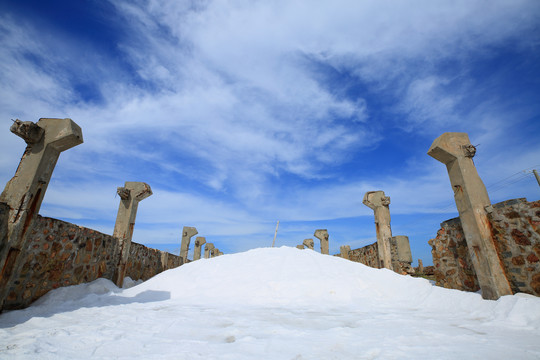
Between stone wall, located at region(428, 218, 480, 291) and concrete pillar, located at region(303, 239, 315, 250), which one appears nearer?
stone wall, located at region(428, 218, 480, 291)

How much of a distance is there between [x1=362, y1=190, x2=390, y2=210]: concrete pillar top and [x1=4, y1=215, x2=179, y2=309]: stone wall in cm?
881

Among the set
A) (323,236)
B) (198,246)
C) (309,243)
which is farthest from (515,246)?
(198,246)

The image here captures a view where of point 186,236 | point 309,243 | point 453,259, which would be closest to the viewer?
point 453,259

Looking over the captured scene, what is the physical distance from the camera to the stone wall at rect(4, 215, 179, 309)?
4145 mm

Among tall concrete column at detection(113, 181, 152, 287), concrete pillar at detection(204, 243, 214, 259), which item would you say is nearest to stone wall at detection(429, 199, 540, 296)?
tall concrete column at detection(113, 181, 152, 287)

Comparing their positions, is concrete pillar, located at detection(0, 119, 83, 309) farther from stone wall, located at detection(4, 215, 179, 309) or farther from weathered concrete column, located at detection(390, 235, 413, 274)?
weathered concrete column, located at detection(390, 235, 413, 274)

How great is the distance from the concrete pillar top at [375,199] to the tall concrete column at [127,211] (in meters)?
8.02

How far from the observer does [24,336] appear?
262 centimetres

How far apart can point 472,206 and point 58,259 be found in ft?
26.6

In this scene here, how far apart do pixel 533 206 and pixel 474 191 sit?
917mm

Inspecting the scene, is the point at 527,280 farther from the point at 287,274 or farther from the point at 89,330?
the point at 89,330

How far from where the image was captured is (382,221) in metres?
9.58

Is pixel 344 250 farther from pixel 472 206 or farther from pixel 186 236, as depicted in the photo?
pixel 472 206

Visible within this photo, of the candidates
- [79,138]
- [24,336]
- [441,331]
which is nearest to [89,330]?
[24,336]
